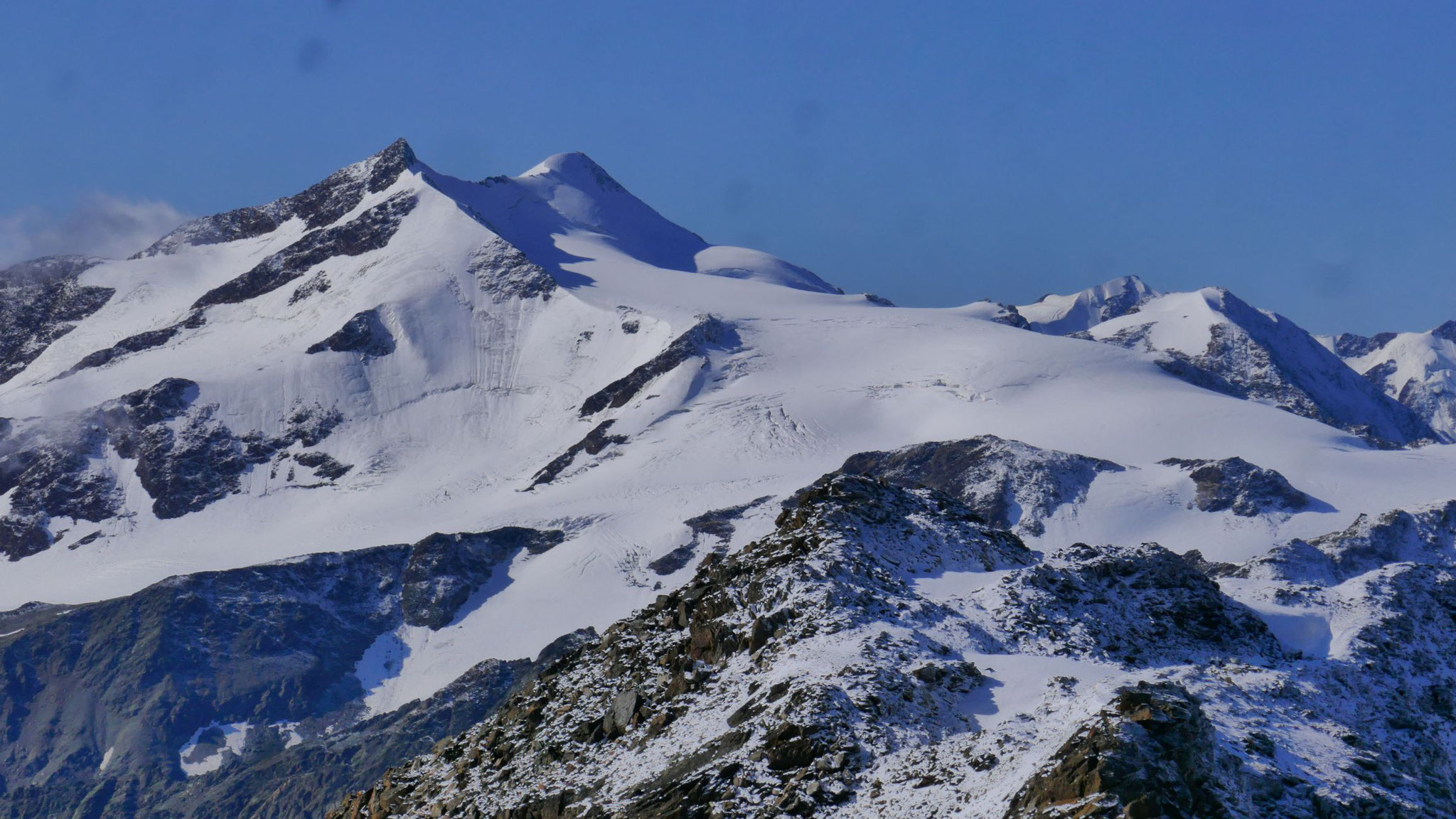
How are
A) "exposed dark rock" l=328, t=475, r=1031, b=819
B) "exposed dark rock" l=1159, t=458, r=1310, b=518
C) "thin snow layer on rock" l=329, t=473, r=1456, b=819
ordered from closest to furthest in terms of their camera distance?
1. "thin snow layer on rock" l=329, t=473, r=1456, b=819
2. "exposed dark rock" l=328, t=475, r=1031, b=819
3. "exposed dark rock" l=1159, t=458, r=1310, b=518

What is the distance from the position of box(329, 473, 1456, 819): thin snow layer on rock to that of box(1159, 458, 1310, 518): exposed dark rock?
426 ft

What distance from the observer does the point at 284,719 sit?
19650cm

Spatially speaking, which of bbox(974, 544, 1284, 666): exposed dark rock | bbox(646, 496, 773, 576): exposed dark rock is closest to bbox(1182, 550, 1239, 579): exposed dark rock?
bbox(646, 496, 773, 576): exposed dark rock

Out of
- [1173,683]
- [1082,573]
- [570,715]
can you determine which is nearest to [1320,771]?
[1173,683]

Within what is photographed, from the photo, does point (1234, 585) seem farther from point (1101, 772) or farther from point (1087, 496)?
point (1087, 496)

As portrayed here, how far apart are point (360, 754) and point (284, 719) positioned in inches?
796

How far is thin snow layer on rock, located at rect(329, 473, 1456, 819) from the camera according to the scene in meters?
35.2

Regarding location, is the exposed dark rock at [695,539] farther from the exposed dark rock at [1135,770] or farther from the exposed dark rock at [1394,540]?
the exposed dark rock at [1135,770]

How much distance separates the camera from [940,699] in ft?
138

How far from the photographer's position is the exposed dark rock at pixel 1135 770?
3153 cm

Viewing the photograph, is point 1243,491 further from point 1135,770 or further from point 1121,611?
point 1135,770

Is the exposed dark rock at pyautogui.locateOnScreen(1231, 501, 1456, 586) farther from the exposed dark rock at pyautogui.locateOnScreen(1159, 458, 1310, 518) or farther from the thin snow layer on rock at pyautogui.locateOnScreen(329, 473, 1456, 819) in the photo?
the thin snow layer on rock at pyautogui.locateOnScreen(329, 473, 1456, 819)

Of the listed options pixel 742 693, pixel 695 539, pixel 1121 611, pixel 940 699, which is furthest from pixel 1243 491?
pixel 940 699

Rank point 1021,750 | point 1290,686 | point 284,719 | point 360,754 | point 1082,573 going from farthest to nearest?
point 284,719
point 360,754
point 1082,573
point 1290,686
point 1021,750
